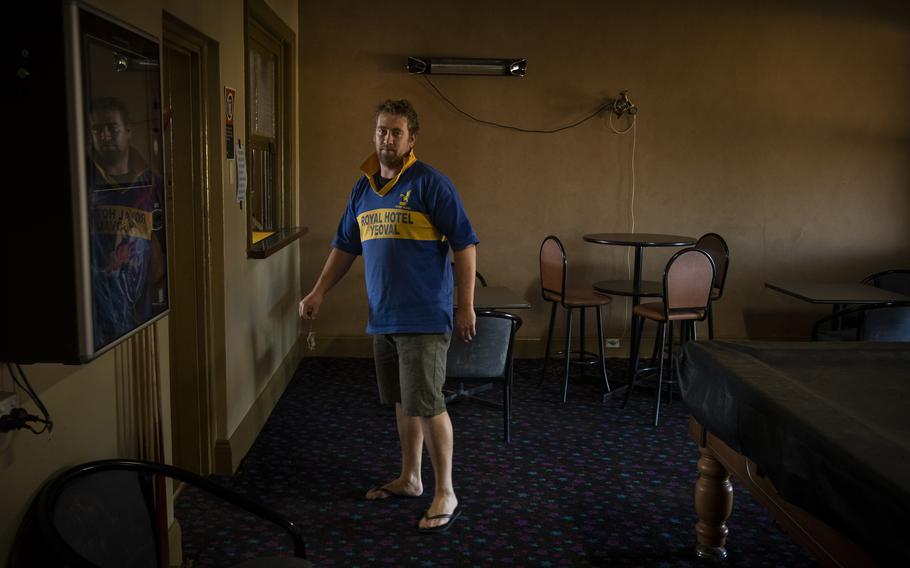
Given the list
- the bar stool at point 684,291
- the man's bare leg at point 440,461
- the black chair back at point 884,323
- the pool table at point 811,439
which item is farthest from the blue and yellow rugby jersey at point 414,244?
the black chair back at point 884,323

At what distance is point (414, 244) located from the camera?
3.43 meters

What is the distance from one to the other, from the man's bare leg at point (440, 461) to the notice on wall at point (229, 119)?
1.61 metres

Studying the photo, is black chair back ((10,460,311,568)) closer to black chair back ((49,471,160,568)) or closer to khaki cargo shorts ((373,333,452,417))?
black chair back ((49,471,160,568))

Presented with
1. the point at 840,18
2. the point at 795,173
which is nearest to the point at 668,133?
the point at 795,173

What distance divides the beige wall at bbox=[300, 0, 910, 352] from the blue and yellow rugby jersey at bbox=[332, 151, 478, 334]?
298 cm

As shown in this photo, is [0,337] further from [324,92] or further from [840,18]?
[840,18]

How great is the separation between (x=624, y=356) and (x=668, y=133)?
1.68 metres

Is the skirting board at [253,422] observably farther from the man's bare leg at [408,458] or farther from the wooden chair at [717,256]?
the wooden chair at [717,256]

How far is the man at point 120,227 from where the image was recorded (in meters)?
1.78

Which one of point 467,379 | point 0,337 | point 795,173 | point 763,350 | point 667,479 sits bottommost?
point 667,479

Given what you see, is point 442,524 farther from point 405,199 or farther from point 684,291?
point 684,291

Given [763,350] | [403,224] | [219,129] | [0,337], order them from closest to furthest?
[0,337] → [763,350] → [403,224] → [219,129]

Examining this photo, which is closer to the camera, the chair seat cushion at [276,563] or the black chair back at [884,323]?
the chair seat cushion at [276,563]

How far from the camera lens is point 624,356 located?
659 cm
